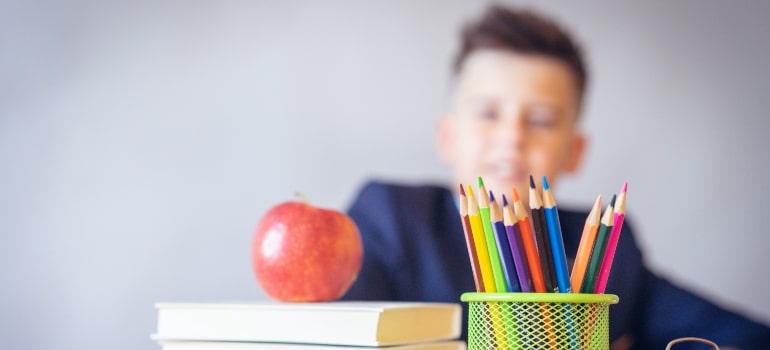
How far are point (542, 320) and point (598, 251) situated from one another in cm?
5

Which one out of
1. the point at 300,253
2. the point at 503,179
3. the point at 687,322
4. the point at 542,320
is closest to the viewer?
the point at 542,320

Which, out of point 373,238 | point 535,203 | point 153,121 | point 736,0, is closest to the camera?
point 535,203

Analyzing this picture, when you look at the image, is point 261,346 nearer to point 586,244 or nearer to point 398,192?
point 586,244

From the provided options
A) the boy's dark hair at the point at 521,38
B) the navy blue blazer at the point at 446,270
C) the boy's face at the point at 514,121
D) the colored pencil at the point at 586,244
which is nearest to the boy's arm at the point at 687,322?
the navy blue blazer at the point at 446,270

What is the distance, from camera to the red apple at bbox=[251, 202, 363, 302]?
56 centimetres

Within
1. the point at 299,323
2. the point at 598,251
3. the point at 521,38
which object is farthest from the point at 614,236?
the point at 521,38

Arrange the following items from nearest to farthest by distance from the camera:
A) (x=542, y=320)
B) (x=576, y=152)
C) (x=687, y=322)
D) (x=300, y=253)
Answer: (x=542, y=320)
(x=300, y=253)
(x=687, y=322)
(x=576, y=152)

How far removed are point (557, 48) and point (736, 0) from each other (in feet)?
1.04

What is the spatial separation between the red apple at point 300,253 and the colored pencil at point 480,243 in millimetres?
173

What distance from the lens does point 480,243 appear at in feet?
1.37

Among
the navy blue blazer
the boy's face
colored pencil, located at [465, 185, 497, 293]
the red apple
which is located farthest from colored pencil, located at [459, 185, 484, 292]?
the boy's face

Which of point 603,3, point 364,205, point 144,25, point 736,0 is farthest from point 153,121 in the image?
point 736,0

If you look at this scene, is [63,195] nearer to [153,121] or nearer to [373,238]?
[153,121]

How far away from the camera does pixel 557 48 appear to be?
39.8 inches
